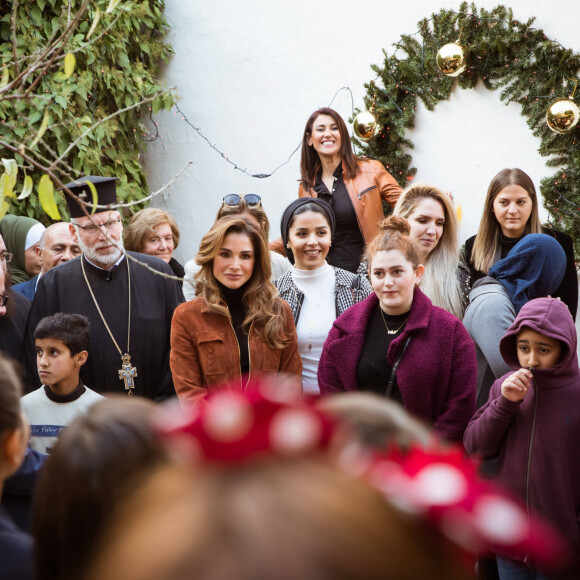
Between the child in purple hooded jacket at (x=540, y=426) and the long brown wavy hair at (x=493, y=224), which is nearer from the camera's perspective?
the child in purple hooded jacket at (x=540, y=426)

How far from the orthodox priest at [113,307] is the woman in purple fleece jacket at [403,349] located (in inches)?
38.1

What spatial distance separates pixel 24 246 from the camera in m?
4.66

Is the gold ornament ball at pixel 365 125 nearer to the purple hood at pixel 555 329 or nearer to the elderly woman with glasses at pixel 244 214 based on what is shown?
the elderly woman with glasses at pixel 244 214

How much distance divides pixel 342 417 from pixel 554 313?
2345mm

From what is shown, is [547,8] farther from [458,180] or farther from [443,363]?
[443,363]

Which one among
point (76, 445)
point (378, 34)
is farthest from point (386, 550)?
point (378, 34)

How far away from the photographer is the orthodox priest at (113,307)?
11.8 ft

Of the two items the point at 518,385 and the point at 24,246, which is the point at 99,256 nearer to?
the point at 24,246

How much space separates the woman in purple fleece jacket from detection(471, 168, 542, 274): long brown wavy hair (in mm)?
814

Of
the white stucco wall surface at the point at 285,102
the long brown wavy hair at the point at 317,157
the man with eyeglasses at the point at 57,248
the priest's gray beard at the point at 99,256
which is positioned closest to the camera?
the priest's gray beard at the point at 99,256

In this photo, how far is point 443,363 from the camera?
3.00 meters

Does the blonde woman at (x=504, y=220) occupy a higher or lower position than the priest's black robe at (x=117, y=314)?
higher

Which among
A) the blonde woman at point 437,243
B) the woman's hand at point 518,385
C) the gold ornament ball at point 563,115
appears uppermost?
the gold ornament ball at point 563,115

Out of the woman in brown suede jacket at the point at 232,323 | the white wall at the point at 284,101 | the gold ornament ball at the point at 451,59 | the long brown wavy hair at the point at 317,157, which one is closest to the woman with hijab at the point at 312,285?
the woman in brown suede jacket at the point at 232,323
